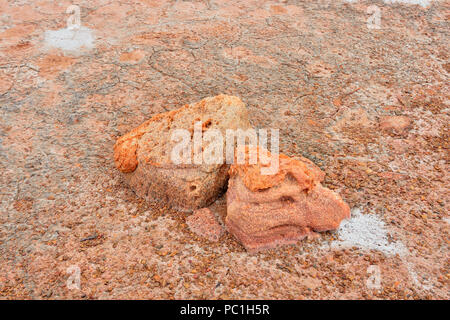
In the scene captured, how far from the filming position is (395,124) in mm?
2922

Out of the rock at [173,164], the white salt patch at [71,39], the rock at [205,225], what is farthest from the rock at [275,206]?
the white salt patch at [71,39]

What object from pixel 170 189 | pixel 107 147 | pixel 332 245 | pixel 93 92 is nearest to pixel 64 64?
pixel 93 92

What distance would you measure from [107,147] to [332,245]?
1.61 meters

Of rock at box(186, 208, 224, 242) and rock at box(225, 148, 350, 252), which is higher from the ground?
rock at box(225, 148, 350, 252)

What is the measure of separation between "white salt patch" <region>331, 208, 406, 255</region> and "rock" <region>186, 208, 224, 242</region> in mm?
615

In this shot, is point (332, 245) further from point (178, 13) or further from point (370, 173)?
point (178, 13)

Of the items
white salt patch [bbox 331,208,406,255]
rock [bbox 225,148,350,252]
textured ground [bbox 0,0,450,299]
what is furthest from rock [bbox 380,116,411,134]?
rock [bbox 225,148,350,252]

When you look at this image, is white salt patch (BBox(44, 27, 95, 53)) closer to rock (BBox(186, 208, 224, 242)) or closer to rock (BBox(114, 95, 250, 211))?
rock (BBox(114, 95, 250, 211))

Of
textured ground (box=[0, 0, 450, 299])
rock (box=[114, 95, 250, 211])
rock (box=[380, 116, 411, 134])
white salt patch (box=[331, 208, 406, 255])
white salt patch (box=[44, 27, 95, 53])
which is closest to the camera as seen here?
textured ground (box=[0, 0, 450, 299])

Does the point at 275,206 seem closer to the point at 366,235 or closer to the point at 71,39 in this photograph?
the point at 366,235

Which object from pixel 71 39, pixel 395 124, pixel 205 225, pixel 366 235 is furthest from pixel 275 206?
pixel 71 39

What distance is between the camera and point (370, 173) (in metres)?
2.47

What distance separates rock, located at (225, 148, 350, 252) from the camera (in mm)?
1942

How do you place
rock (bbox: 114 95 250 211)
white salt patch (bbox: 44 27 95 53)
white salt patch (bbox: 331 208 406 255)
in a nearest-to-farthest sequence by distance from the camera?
white salt patch (bbox: 331 208 406 255) → rock (bbox: 114 95 250 211) → white salt patch (bbox: 44 27 95 53)
